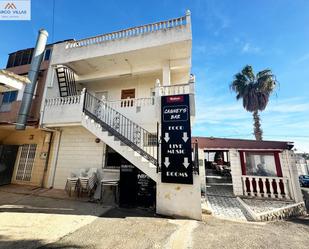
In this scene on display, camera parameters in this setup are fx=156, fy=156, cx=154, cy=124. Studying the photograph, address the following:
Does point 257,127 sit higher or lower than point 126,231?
higher

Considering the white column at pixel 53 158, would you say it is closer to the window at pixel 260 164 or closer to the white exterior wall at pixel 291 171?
the window at pixel 260 164

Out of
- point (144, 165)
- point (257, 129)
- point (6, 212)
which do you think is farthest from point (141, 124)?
point (257, 129)

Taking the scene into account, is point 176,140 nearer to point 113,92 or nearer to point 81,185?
point 81,185

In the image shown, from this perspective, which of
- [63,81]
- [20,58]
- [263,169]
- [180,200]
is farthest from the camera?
[20,58]

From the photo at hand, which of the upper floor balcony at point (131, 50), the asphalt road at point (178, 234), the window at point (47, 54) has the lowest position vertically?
the asphalt road at point (178, 234)

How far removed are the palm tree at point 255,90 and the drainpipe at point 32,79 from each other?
57.5 feet

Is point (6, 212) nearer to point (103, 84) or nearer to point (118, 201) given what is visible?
point (118, 201)

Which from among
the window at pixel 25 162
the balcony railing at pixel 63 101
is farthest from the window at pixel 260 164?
the window at pixel 25 162

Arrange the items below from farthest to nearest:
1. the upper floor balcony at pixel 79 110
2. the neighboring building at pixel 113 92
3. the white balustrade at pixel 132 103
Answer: the white balustrade at pixel 132 103
the upper floor balcony at pixel 79 110
the neighboring building at pixel 113 92

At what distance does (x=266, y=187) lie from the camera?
8.13 metres

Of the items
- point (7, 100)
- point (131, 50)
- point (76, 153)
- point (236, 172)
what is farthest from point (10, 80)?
point (236, 172)

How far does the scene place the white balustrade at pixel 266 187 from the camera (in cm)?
779

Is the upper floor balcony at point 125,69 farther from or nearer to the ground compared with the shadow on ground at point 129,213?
farther from the ground

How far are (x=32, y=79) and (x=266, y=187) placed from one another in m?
13.8
